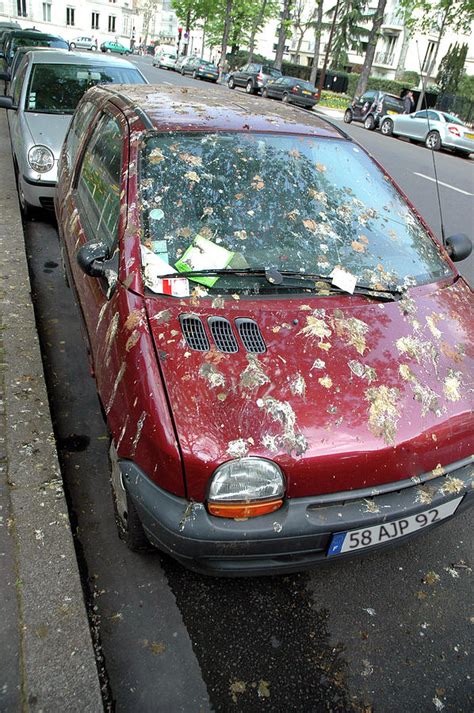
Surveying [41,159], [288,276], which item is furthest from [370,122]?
[288,276]

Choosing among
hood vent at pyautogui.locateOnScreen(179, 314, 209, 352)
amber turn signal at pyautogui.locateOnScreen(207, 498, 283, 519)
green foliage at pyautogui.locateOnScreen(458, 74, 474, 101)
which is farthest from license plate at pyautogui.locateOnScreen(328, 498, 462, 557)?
green foliage at pyautogui.locateOnScreen(458, 74, 474, 101)

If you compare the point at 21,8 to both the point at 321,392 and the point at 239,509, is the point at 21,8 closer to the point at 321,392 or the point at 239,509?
the point at 321,392

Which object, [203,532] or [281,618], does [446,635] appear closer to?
[281,618]

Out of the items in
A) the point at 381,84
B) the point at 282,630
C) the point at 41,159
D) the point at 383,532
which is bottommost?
the point at 282,630

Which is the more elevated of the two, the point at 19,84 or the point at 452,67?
the point at 452,67

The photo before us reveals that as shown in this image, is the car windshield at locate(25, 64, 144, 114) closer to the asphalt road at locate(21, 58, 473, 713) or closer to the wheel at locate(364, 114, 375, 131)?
the asphalt road at locate(21, 58, 473, 713)

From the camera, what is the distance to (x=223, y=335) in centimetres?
212

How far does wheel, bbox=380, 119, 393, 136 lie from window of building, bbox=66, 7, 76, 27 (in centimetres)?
6593

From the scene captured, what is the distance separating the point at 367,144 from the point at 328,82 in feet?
115

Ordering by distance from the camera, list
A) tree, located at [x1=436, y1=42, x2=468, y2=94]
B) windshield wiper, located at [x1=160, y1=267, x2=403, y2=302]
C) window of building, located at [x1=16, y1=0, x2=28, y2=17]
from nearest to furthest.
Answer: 1. windshield wiper, located at [x1=160, y1=267, x2=403, y2=302]
2. tree, located at [x1=436, y1=42, x2=468, y2=94]
3. window of building, located at [x1=16, y1=0, x2=28, y2=17]

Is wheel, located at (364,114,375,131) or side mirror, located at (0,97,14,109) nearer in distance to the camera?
side mirror, located at (0,97,14,109)

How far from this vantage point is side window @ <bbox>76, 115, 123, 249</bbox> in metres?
2.75

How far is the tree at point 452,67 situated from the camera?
33.7 m

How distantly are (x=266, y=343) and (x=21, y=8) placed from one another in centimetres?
8082
